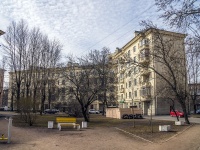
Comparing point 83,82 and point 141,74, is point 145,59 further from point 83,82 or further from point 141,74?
point 83,82

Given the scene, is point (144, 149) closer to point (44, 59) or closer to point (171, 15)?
point (171, 15)

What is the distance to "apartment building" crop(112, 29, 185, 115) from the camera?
21.9 m

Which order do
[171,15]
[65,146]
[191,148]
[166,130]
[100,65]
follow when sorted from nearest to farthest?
1. [171,15]
2. [191,148]
3. [65,146]
4. [166,130]
5. [100,65]

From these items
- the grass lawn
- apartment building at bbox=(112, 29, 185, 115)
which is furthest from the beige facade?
the grass lawn

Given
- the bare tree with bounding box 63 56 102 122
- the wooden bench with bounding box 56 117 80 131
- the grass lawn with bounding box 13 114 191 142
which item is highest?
the bare tree with bounding box 63 56 102 122

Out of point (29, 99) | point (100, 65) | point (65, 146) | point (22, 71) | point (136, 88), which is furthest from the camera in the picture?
point (136, 88)

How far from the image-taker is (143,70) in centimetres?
2495

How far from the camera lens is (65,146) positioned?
11.9 m

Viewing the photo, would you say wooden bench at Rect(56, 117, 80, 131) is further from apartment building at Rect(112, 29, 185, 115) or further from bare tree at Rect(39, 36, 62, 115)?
bare tree at Rect(39, 36, 62, 115)

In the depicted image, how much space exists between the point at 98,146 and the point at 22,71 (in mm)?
34583

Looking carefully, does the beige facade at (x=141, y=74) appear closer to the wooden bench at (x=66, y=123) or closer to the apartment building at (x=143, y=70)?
the apartment building at (x=143, y=70)

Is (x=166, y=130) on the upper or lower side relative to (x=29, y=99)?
lower

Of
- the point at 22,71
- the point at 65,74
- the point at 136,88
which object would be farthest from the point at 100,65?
the point at 136,88

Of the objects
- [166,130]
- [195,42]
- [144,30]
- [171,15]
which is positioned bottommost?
[166,130]
